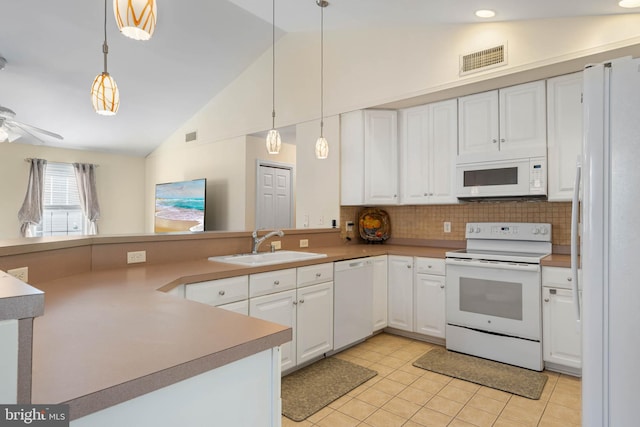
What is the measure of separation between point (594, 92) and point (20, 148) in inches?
288

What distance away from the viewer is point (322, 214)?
434 cm

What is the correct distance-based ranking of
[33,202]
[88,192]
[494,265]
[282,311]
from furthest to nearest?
1. [88,192]
2. [33,202]
3. [494,265]
4. [282,311]

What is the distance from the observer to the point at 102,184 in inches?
263

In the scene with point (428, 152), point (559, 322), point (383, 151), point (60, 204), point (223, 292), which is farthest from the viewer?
point (60, 204)

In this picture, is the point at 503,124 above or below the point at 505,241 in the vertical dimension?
above

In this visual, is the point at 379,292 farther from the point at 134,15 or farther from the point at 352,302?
the point at 134,15

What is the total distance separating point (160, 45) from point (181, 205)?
2.57 metres

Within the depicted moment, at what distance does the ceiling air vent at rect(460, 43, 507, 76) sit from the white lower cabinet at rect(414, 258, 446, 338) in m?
1.72

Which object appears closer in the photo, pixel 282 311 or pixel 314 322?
pixel 282 311

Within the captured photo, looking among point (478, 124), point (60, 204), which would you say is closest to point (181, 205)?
point (60, 204)

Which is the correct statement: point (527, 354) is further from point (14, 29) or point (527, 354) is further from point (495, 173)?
point (14, 29)

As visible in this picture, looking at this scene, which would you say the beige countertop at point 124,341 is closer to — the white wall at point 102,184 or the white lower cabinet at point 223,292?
the white lower cabinet at point 223,292

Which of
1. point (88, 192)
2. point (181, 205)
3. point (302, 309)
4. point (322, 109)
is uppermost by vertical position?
point (322, 109)

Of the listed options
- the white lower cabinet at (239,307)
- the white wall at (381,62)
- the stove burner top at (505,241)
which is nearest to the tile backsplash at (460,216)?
the stove burner top at (505,241)
